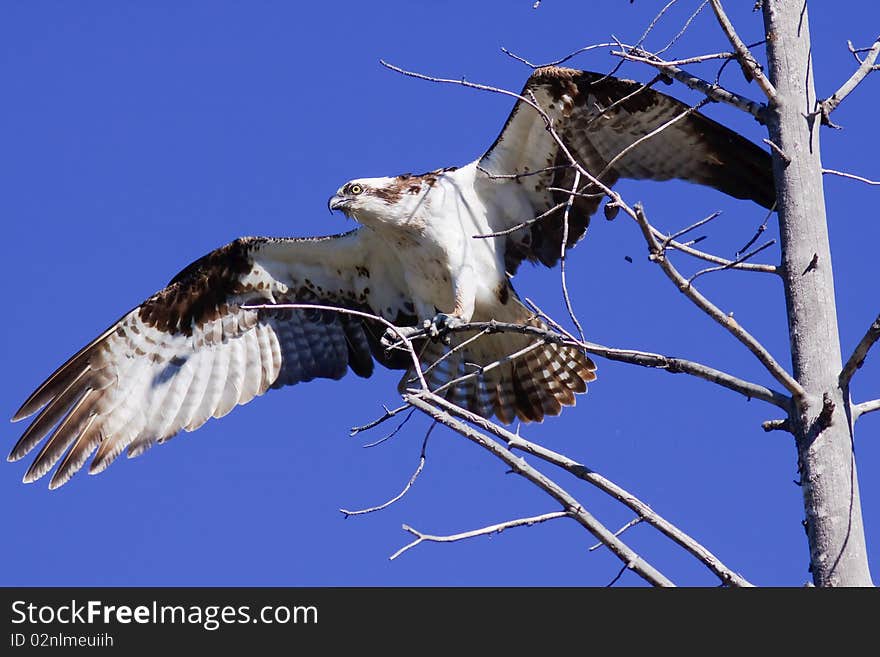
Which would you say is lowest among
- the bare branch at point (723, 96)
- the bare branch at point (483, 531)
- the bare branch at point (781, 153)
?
the bare branch at point (483, 531)

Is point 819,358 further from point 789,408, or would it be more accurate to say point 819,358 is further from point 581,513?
point 581,513

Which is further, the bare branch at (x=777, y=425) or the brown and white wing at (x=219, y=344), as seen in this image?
the brown and white wing at (x=219, y=344)

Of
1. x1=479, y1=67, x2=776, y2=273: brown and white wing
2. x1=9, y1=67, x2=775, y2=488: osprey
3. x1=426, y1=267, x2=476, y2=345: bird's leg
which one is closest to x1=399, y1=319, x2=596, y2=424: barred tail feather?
x1=9, y1=67, x2=775, y2=488: osprey

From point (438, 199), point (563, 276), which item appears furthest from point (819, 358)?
point (438, 199)

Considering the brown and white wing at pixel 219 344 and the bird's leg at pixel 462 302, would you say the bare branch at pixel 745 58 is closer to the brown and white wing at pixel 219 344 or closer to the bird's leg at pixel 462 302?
the bird's leg at pixel 462 302

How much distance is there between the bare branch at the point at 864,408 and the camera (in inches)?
198

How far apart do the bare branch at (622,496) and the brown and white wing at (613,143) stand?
10.1 feet

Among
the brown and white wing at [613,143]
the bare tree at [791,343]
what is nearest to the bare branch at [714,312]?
the bare tree at [791,343]

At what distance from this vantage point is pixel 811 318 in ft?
17.0

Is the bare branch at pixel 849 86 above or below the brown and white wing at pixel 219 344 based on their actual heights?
below

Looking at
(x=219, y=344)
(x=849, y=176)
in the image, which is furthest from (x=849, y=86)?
(x=219, y=344)

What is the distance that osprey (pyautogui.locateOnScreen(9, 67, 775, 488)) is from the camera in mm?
8141

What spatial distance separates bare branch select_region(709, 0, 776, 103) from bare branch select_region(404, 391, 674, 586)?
1.98m

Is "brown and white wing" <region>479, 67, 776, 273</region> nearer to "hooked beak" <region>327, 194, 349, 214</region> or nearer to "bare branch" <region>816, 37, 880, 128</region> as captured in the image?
"hooked beak" <region>327, 194, 349, 214</region>
